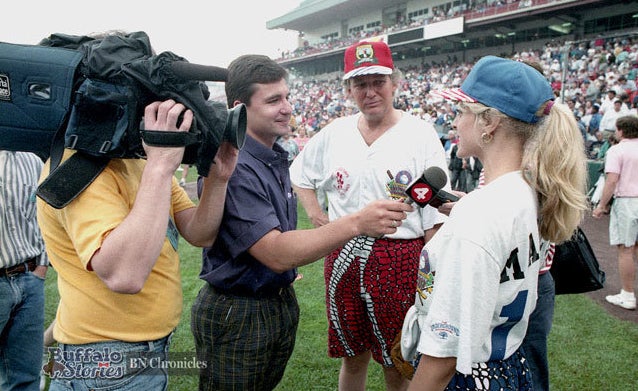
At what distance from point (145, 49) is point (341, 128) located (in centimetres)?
179

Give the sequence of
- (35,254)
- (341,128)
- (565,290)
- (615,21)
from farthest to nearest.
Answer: (615,21)
(341,128)
(565,290)
(35,254)

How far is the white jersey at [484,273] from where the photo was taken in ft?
4.74

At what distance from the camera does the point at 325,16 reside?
50.5 m

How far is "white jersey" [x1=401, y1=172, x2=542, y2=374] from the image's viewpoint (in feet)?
4.74

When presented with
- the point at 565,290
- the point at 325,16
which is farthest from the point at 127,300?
the point at 325,16

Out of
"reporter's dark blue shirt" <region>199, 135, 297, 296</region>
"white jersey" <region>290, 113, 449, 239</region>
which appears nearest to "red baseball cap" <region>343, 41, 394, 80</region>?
"white jersey" <region>290, 113, 449, 239</region>

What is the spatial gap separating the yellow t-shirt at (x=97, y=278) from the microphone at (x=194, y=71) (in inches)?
15.8

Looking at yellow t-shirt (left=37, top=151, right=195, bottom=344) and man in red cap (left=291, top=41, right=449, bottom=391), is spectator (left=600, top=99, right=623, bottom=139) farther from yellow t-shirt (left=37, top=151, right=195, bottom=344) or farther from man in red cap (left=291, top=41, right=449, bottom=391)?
yellow t-shirt (left=37, top=151, right=195, bottom=344)

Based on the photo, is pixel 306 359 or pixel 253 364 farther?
pixel 306 359

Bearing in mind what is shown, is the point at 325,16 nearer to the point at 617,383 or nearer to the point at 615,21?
the point at 615,21

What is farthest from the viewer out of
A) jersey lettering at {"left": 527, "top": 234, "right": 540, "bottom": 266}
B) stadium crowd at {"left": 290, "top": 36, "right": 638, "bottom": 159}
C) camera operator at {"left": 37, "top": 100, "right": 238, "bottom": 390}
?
stadium crowd at {"left": 290, "top": 36, "right": 638, "bottom": 159}

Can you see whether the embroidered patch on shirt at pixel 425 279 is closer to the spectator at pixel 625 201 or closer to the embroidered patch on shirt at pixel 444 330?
the embroidered patch on shirt at pixel 444 330

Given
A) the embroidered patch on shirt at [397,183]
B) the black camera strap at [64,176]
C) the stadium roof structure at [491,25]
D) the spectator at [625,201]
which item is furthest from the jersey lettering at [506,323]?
the stadium roof structure at [491,25]

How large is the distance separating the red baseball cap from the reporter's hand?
1.43 m
